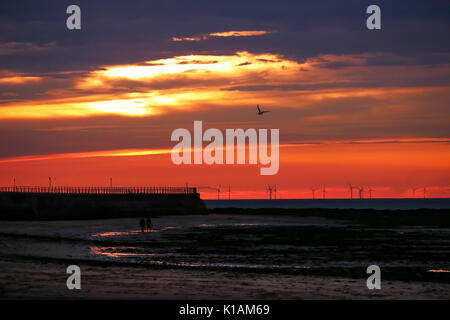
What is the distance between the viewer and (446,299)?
2312 cm

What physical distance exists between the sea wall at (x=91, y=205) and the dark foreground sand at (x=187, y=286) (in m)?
83.6

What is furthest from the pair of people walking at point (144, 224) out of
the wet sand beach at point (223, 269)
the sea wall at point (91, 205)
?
the sea wall at point (91, 205)

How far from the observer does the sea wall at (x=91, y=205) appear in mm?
111575

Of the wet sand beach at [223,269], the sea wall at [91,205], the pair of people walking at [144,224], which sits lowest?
the wet sand beach at [223,269]

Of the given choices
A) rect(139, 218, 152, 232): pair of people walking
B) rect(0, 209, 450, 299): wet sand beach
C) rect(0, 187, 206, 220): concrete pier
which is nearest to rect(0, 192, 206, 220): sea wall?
rect(0, 187, 206, 220): concrete pier

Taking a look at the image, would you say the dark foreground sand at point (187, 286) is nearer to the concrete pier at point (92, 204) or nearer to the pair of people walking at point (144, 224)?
the pair of people walking at point (144, 224)

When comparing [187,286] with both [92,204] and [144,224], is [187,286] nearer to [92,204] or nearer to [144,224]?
[144,224]

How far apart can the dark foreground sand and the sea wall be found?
3291 inches

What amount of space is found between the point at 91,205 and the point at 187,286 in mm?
104021

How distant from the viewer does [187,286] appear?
25484 millimetres

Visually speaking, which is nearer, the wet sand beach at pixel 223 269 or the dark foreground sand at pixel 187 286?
the dark foreground sand at pixel 187 286
